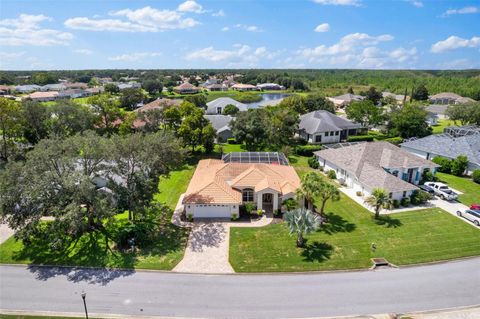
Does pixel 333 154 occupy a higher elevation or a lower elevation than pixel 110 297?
higher

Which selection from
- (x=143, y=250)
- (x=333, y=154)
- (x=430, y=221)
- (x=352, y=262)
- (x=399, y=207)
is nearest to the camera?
(x=352, y=262)

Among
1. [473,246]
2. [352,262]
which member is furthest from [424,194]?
[352,262]

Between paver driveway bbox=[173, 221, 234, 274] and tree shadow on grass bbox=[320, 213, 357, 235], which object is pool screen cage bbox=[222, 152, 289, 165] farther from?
paver driveway bbox=[173, 221, 234, 274]

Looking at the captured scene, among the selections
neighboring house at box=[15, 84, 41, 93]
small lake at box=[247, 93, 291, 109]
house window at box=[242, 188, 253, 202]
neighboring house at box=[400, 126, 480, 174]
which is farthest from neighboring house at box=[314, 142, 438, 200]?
neighboring house at box=[15, 84, 41, 93]

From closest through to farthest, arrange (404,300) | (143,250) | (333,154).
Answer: (404,300) < (143,250) < (333,154)

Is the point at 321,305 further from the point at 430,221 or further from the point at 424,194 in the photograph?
the point at 424,194
